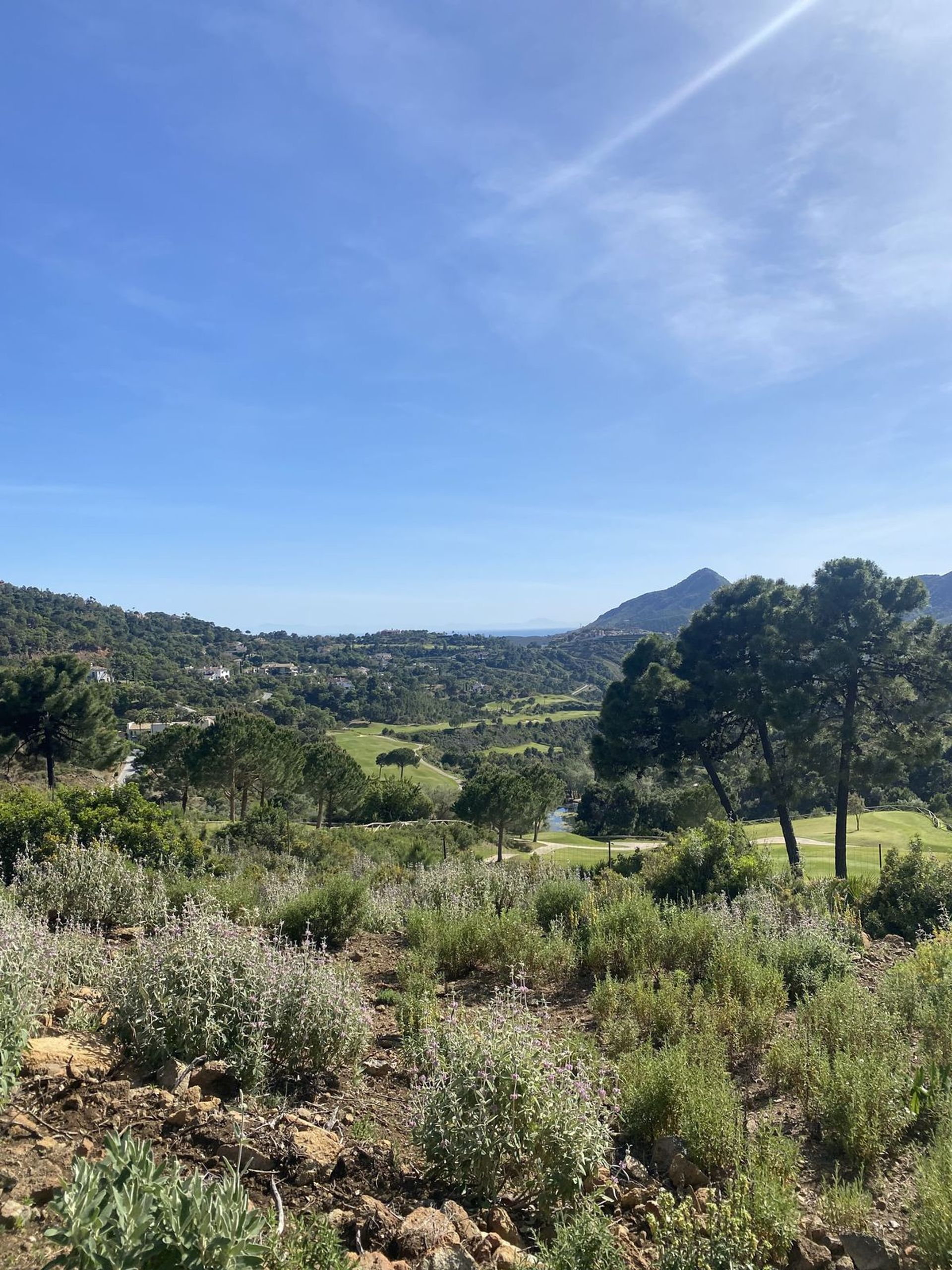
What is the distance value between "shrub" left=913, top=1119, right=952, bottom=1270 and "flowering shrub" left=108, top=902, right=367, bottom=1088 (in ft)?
8.47

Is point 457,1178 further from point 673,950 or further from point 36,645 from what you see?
point 36,645

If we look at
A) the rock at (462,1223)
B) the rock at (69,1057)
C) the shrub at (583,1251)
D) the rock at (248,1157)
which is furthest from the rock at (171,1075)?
the shrub at (583,1251)

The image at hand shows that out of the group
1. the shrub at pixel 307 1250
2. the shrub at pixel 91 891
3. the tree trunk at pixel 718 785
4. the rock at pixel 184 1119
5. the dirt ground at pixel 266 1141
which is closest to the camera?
the shrub at pixel 307 1250

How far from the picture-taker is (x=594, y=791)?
146ft

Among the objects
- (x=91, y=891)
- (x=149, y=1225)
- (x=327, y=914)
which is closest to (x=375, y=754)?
(x=327, y=914)

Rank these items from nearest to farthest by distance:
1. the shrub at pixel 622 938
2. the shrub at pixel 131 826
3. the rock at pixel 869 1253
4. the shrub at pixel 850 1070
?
the rock at pixel 869 1253 → the shrub at pixel 850 1070 → the shrub at pixel 622 938 → the shrub at pixel 131 826

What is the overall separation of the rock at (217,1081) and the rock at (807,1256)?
8.12ft

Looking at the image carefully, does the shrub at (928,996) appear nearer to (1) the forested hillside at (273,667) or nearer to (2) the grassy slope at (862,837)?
(2) the grassy slope at (862,837)

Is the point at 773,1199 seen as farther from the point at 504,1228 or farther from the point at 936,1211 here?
the point at 504,1228

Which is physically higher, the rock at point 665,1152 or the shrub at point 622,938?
the rock at point 665,1152

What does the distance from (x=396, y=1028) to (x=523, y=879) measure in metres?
4.03

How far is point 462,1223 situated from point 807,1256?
1.24 m

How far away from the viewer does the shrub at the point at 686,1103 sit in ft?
9.93

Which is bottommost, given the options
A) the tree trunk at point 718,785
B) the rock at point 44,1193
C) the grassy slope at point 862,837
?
the grassy slope at point 862,837
